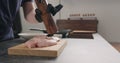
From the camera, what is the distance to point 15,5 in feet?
3.60

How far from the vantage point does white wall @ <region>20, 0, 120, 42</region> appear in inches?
72.2

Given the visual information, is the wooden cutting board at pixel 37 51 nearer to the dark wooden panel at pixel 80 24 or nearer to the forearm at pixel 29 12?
the forearm at pixel 29 12

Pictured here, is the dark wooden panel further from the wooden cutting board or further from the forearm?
the wooden cutting board

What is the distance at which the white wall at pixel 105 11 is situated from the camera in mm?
1835

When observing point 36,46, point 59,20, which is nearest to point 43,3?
point 36,46

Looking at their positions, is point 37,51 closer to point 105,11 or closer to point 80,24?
point 80,24

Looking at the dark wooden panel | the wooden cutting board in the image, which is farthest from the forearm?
the dark wooden panel

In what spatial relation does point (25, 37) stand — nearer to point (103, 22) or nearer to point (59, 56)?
point (59, 56)

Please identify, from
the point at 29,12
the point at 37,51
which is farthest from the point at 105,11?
the point at 37,51

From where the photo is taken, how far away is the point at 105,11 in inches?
72.7

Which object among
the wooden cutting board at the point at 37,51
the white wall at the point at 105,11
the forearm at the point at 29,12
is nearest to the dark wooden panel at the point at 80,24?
the white wall at the point at 105,11

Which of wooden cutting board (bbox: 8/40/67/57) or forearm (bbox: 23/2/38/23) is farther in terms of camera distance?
forearm (bbox: 23/2/38/23)

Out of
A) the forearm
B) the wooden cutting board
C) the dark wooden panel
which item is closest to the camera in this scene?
the wooden cutting board

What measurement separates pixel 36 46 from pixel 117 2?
1.26m
